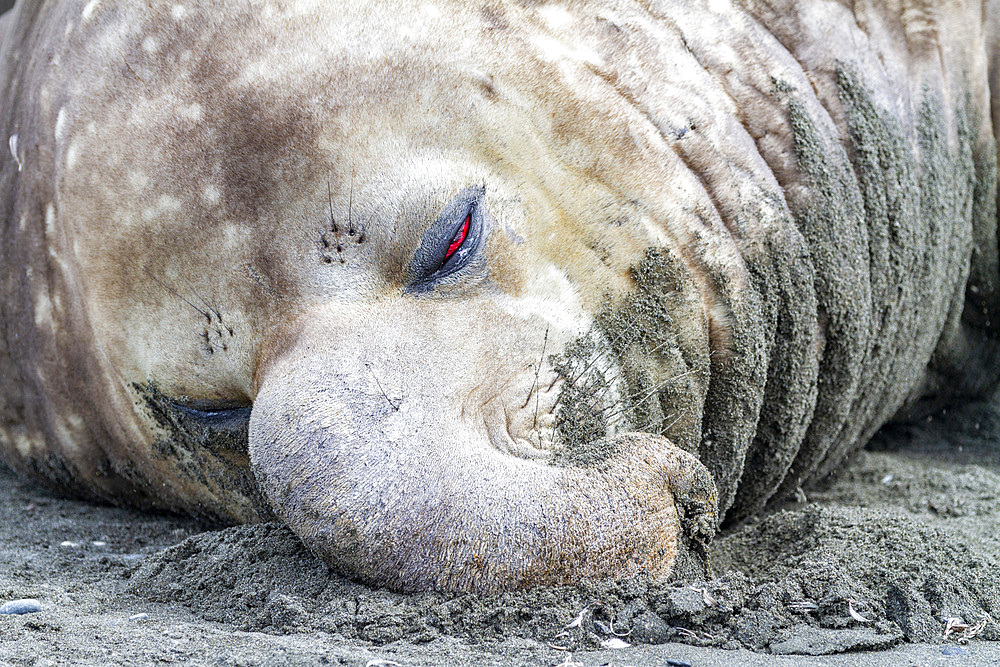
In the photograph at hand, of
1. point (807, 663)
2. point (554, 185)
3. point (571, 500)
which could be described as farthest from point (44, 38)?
point (807, 663)

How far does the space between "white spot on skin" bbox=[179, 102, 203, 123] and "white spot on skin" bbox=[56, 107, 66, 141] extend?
444mm

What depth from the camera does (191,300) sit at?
8.52ft

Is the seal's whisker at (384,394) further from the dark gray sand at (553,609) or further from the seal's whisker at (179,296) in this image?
the seal's whisker at (179,296)

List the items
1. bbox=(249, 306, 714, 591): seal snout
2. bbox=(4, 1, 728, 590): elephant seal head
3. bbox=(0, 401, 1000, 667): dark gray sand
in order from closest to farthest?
bbox=(0, 401, 1000, 667): dark gray sand < bbox=(249, 306, 714, 591): seal snout < bbox=(4, 1, 728, 590): elephant seal head

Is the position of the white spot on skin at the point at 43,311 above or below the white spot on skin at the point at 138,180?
below

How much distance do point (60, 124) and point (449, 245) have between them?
114 centimetres

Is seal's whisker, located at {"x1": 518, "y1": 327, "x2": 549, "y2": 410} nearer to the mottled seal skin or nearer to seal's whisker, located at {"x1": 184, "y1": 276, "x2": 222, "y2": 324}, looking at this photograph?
the mottled seal skin

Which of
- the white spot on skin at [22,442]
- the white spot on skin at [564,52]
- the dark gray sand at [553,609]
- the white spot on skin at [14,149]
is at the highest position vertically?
the white spot on skin at [14,149]

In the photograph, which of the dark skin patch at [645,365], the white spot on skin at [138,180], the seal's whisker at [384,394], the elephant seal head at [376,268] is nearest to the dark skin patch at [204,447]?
the elephant seal head at [376,268]

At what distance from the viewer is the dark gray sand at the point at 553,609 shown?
5.99ft

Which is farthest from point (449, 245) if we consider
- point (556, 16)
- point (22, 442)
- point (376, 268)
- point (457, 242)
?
A: point (22, 442)

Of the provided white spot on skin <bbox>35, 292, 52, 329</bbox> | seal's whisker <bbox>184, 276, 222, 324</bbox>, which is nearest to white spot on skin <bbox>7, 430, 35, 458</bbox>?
white spot on skin <bbox>35, 292, 52, 329</bbox>

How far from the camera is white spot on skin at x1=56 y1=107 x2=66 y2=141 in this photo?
279 centimetres

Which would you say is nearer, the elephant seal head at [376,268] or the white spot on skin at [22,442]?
the elephant seal head at [376,268]
